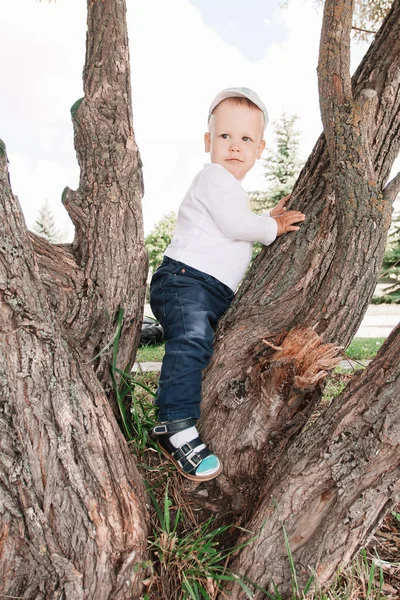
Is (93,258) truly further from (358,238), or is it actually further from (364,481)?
(364,481)

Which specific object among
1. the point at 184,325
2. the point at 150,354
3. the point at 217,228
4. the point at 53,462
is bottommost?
the point at 150,354

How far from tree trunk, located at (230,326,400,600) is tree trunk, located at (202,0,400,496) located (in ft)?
0.86

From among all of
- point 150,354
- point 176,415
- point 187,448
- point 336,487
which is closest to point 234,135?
point 176,415

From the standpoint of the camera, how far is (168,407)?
8.07 feet

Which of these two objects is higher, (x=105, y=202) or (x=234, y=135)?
(x=234, y=135)

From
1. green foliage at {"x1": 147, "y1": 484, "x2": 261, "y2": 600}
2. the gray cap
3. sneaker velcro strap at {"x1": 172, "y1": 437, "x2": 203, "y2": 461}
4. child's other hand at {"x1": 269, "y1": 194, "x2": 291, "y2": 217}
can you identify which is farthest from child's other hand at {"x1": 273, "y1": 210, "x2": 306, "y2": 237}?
green foliage at {"x1": 147, "y1": 484, "x2": 261, "y2": 600}

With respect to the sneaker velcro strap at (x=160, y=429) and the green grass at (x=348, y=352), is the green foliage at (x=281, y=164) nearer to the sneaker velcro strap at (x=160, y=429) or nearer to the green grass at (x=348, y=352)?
the green grass at (x=348, y=352)

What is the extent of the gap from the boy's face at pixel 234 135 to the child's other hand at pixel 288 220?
0.40 metres

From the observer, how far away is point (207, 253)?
2.79 meters

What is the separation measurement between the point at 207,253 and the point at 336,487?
1.32 meters

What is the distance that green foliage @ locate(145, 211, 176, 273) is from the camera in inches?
1045

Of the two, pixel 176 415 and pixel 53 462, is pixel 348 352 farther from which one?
pixel 53 462

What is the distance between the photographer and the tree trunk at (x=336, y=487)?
1944 mm

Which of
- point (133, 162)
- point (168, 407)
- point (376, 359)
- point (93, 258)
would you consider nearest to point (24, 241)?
point (93, 258)
